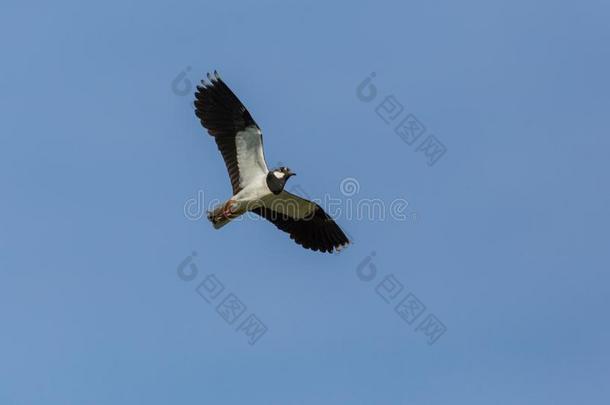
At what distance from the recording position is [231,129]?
25875 mm

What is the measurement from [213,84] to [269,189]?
322 centimetres

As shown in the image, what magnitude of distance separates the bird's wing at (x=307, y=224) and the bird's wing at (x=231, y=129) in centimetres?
125

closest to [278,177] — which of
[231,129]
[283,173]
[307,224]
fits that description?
[283,173]

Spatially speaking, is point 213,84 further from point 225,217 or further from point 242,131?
point 225,217

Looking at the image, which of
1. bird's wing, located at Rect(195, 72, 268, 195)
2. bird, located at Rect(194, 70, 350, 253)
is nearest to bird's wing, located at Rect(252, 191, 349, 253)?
bird, located at Rect(194, 70, 350, 253)

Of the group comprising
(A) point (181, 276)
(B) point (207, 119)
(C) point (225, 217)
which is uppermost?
(B) point (207, 119)

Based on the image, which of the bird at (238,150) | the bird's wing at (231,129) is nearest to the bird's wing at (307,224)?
the bird at (238,150)

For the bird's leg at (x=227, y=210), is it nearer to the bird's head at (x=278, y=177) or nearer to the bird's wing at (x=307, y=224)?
the bird's head at (x=278, y=177)

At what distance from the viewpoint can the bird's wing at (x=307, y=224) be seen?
26.9 meters

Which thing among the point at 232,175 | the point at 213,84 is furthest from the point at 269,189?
the point at 213,84

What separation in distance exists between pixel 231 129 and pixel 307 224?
144 inches

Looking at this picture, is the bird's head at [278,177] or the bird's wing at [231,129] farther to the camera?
the bird's wing at [231,129]

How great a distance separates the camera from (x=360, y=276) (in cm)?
2691

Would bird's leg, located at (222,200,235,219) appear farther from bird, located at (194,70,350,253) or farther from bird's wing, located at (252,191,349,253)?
bird's wing, located at (252,191,349,253)
